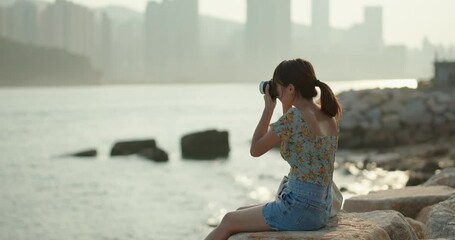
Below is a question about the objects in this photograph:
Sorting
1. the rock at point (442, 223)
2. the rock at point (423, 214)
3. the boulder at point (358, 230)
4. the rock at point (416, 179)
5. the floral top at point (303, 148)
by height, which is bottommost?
the rock at point (416, 179)

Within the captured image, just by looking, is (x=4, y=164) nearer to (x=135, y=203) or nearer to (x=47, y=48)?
(x=135, y=203)

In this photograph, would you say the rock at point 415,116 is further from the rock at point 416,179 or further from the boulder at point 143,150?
the rock at point 416,179

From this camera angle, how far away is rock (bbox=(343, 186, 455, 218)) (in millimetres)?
7113

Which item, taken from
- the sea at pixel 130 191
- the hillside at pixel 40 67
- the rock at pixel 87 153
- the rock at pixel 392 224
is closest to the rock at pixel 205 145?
the sea at pixel 130 191

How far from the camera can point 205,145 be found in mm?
34781

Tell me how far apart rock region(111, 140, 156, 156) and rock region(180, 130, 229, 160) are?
1.71m

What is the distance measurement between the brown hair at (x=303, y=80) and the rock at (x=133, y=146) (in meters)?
31.3

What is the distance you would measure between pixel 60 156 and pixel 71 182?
12628 mm

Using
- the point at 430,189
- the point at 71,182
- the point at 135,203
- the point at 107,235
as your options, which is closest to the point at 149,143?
the point at 71,182

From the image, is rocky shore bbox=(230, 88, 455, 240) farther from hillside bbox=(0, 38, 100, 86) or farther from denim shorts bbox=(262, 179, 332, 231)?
hillside bbox=(0, 38, 100, 86)

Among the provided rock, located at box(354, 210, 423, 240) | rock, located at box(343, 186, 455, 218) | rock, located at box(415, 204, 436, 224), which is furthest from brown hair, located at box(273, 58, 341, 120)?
rock, located at box(343, 186, 455, 218)

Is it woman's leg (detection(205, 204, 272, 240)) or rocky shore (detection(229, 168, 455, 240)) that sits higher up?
woman's leg (detection(205, 204, 272, 240))

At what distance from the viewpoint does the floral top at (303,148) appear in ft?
14.1

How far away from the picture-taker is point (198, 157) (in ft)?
115
